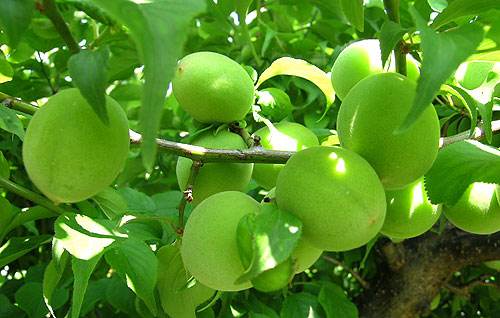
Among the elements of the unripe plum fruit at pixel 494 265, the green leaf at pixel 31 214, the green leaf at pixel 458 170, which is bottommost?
the unripe plum fruit at pixel 494 265

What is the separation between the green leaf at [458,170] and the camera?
72 centimetres

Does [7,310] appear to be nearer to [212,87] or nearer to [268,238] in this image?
[212,87]

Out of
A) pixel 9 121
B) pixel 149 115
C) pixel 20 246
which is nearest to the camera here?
pixel 149 115

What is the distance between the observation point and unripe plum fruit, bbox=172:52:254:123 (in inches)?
33.3

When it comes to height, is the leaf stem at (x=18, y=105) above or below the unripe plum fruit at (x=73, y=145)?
below

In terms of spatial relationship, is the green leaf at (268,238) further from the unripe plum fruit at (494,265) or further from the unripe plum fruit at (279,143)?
the unripe plum fruit at (494,265)

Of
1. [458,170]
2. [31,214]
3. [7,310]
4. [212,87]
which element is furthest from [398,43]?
[7,310]

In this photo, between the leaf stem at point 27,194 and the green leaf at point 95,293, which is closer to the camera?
the leaf stem at point 27,194

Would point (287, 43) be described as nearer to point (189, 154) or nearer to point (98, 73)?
point (189, 154)

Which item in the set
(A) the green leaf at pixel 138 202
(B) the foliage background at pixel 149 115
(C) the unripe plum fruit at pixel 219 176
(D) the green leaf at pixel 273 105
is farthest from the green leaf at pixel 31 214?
(D) the green leaf at pixel 273 105

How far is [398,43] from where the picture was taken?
2.18ft

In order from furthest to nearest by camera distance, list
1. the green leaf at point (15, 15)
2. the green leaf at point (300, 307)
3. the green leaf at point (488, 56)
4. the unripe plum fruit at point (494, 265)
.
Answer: the unripe plum fruit at point (494, 265) < the green leaf at point (300, 307) < the green leaf at point (488, 56) < the green leaf at point (15, 15)

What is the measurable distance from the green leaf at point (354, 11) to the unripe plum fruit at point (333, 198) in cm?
16

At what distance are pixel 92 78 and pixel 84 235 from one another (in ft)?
0.92
